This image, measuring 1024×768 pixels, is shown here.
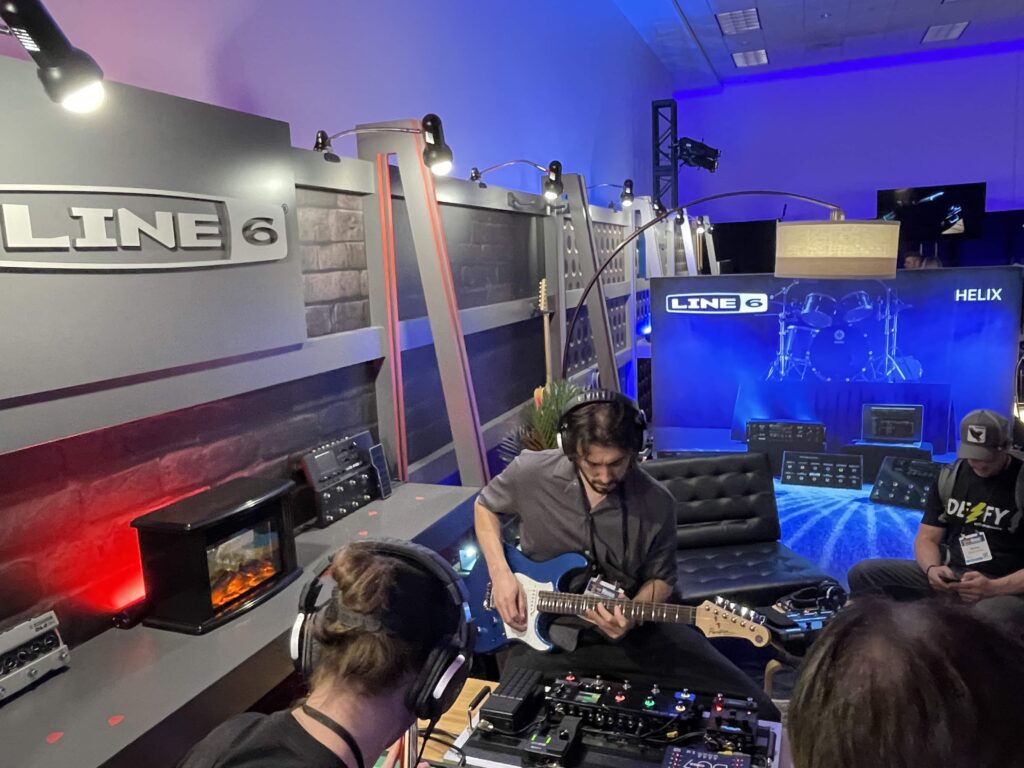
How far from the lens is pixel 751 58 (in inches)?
445

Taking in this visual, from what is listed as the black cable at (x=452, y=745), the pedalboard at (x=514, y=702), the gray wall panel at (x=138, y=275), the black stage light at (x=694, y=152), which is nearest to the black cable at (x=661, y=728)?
the pedalboard at (x=514, y=702)

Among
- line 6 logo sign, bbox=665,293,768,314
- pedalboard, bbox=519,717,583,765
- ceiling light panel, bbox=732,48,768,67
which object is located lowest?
pedalboard, bbox=519,717,583,765

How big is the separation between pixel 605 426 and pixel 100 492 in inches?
54.7

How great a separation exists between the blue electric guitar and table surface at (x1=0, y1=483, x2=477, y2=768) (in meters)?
0.60

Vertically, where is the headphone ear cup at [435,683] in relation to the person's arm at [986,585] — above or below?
above

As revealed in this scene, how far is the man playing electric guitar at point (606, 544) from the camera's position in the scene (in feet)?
7.46

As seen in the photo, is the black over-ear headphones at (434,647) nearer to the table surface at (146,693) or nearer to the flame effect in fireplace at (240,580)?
the table surface at (146,693)

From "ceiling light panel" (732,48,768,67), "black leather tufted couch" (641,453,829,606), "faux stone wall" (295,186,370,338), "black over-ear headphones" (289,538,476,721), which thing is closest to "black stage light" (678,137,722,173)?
"ceiling light panel" (732,48,768,67)

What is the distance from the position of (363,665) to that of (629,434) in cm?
117

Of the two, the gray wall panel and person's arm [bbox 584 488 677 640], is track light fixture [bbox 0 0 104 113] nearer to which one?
the gray wall panel

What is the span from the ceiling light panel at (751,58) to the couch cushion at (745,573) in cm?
896

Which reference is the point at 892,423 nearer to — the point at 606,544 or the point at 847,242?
the point at 847,242

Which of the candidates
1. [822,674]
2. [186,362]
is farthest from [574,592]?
[822,674]

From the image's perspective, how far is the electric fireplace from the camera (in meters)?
2.01
